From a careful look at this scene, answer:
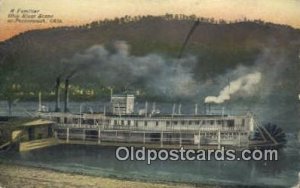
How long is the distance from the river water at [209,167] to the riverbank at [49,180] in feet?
0.05

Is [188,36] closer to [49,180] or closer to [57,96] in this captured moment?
[57,96]

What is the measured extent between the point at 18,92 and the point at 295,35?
26.3 inches

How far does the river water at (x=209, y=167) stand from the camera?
1.45 m

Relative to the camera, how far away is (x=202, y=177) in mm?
1453

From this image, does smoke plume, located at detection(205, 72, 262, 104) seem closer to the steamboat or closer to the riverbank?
the steamboat

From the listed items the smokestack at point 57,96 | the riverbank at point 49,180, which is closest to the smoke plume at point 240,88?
the riverbank at point 49,180

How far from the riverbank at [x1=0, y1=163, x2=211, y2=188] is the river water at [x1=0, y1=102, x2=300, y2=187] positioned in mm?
14

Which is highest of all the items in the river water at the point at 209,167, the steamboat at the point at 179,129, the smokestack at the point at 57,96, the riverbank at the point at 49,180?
the smokestack at the point at 57,96

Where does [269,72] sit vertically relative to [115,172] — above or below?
above

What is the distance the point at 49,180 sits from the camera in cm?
147

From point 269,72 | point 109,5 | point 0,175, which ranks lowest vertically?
point 0,175

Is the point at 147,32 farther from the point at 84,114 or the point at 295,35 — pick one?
the point at 295,35

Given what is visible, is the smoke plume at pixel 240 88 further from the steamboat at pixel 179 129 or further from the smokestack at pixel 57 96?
the smokestack at pixel 57 96

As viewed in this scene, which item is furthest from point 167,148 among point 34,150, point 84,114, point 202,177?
point 34,150
